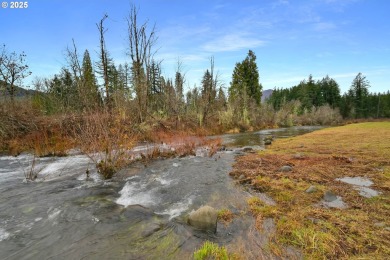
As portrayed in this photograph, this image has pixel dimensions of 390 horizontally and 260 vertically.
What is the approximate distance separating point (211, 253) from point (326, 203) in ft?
10.3

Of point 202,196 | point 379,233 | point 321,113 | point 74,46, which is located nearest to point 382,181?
point 379,233

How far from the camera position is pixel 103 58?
A: 1997 cm

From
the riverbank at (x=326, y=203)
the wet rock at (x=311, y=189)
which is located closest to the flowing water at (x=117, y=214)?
the riverbank at (x=326, y=203)

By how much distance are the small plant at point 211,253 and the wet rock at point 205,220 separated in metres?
0.60

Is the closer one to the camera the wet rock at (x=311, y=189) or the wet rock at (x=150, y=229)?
the wet rock at (x=150, y=229)

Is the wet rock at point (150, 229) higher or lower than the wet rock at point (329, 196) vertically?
lower

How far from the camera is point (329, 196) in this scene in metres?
5.18

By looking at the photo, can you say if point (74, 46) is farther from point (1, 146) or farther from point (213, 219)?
point (213, 219)

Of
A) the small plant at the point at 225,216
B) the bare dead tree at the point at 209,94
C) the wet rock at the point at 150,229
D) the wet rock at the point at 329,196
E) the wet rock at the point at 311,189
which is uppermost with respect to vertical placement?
the bare dead tree at the point at 209,94

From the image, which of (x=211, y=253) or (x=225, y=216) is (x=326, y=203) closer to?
(x=225, y=216)

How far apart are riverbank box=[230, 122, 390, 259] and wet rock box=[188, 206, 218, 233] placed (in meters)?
0.87

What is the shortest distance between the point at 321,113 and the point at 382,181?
5300 centimetres

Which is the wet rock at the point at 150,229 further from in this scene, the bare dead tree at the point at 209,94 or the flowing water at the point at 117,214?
the bare dead tree at the point at 209,94

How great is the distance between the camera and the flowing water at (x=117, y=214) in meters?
3.65
